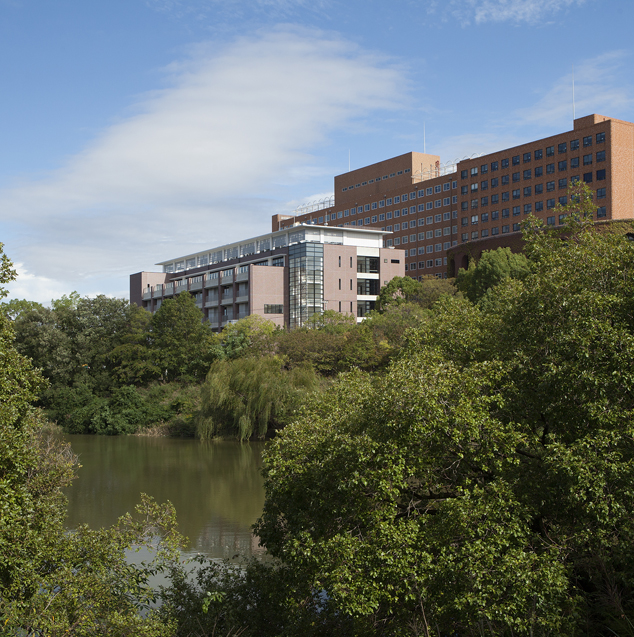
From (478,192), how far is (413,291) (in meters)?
28.5

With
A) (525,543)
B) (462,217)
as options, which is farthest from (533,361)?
(462,217)

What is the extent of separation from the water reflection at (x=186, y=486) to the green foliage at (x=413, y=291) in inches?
1136

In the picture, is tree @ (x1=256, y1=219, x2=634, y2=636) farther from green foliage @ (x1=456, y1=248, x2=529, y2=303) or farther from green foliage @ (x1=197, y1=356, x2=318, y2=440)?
green foliage @ (x1=456, y1=248, x2=529, y2=303)

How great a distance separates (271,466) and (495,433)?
5.04 meters

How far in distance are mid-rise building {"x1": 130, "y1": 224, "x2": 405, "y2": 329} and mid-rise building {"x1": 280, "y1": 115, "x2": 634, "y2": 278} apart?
508 inches

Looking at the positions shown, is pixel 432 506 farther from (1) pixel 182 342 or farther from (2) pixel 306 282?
(2) pixel 306 282

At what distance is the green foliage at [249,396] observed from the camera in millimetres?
46031

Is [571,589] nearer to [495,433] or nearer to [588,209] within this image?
[495,433]

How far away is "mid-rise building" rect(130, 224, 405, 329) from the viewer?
78625mm

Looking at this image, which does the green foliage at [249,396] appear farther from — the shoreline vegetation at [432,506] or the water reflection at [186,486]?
the shoreline vegetation at [432,506]

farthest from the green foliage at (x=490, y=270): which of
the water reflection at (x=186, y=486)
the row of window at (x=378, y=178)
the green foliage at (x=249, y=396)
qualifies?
the row of window at (x=378, y=178)

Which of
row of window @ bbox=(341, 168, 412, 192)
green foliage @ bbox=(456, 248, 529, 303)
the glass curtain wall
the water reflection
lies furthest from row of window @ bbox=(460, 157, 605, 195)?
the water reflection

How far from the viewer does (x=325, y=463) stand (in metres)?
12.1

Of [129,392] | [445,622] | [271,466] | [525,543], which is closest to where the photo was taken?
[525,543]
